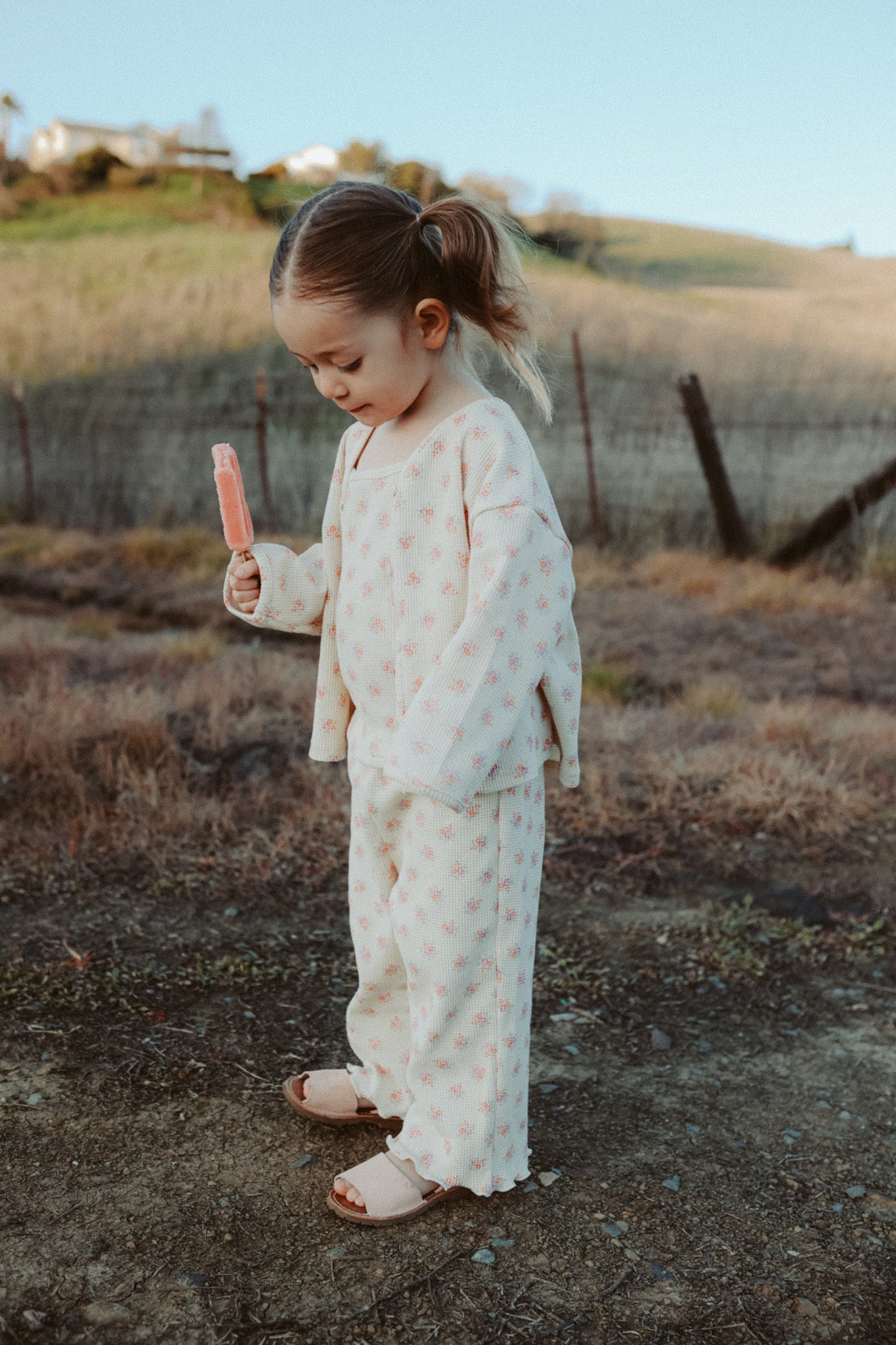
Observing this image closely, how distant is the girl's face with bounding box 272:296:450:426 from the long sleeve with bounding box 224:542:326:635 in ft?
0.97

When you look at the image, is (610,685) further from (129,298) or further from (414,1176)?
(129,298)

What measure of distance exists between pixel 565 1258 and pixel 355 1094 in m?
0.49

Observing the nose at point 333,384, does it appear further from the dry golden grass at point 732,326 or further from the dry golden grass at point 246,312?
the dry golden grass at point 246,312

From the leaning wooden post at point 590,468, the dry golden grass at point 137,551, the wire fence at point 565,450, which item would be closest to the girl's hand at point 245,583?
the wire fence at point 565,450

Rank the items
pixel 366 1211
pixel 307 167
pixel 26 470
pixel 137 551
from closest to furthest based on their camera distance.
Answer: pixel 366 1211 < pixel 137 551 < pixel 26 470 < pixel 307 167

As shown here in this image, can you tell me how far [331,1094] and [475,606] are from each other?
1.02 m

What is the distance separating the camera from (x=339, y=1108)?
203 centimetres

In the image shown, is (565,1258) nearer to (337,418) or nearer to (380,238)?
(380,238)

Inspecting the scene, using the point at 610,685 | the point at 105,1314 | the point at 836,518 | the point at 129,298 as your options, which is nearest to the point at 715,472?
the point at 836,518

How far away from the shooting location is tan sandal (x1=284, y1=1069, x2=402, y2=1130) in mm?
2029

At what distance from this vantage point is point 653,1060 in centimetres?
238

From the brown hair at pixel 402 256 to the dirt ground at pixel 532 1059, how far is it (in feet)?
4.32

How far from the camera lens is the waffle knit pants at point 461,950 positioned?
5.57 ft

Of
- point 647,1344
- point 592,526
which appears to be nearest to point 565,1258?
point 647,1344
